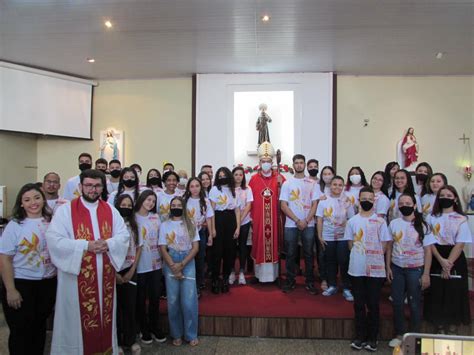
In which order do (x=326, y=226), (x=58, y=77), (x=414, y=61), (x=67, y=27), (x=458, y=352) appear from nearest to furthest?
1. (x=458, y=352)
2. (x=326, y=226)
3. (x=67, y=27)
4. (x=414, y=61)
5. (x=58, y=77)

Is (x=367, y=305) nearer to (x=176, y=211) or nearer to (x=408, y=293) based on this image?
(x=408, y=293)

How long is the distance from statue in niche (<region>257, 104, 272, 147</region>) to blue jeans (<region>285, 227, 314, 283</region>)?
3.62m

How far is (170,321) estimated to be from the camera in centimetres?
336

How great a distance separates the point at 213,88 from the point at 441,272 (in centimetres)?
564

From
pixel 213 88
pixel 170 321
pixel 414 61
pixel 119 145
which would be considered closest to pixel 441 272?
pixel 170 321

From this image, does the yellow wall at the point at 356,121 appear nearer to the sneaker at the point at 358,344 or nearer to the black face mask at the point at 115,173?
the black face mask at the point at 115,173

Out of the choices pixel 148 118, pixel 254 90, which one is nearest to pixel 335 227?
pixel 254 90

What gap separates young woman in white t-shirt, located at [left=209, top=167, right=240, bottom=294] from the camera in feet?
13.4

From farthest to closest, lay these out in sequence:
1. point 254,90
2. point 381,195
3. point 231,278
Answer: point 254,90 < point 231,278 < point 381,195

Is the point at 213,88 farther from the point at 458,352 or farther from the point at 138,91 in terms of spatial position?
the point at 458,352

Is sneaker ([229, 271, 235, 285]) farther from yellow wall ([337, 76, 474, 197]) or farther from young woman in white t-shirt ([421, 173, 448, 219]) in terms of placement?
yellow wall ([337, 76, 474, 197])

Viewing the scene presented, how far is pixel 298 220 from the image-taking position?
4.15 metres

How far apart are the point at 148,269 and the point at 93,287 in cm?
68

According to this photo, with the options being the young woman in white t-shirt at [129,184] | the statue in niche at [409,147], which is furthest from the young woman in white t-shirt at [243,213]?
the statue in niche at [409,147]
